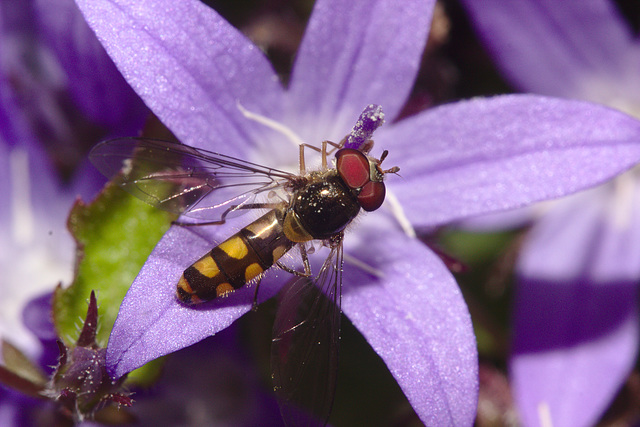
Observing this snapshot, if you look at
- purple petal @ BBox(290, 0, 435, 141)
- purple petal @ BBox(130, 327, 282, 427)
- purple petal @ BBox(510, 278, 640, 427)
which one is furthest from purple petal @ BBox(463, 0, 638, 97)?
purple petal @ BBox(130, 327, 282, 427)

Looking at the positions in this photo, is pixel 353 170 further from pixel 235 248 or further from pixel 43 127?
pixel 43 127

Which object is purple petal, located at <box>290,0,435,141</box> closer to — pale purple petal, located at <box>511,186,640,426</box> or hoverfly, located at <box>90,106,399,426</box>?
hoverfly, located at <box>90,106,399,426</box>

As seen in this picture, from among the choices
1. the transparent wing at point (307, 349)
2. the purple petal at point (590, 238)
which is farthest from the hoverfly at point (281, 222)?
the purple petal at point (590, 238)

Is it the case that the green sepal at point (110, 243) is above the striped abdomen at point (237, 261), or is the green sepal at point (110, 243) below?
above

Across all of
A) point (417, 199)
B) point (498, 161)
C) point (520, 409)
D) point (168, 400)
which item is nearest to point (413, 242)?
point (417, 199)

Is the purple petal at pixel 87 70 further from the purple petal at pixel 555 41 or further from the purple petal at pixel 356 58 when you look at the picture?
the purple petal at pixel 555 41

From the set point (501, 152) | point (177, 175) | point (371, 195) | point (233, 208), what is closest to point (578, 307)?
point (501, 152)
